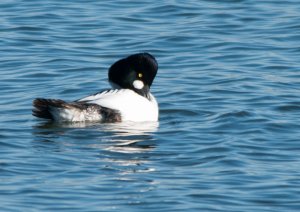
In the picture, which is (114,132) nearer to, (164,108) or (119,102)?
(119,102)

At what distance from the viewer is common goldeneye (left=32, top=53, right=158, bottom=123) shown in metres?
14.3

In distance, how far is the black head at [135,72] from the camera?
14.8 metres

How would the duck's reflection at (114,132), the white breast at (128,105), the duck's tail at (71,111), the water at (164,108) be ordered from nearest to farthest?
the water at (164,108) < the duck's reflection at (114,132) < the duck's tail at (71,111) < the white breast at (128,105)

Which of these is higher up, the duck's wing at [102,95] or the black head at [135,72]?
the black head at [135,72]

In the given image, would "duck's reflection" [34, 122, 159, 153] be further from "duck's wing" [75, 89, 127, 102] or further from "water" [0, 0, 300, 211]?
"duck's wing" [75, 89, 127, 102]

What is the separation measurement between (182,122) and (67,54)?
425cm

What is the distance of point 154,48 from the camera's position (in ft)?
61.2

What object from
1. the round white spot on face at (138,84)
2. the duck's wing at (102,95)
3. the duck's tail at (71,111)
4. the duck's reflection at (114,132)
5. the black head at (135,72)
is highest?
the black head at (135,72)

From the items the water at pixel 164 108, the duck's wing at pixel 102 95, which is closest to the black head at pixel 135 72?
the duck's wing at pixel 102 95

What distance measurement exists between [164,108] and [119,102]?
3.40 feet

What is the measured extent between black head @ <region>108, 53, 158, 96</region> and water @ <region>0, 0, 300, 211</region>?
0.54 meters

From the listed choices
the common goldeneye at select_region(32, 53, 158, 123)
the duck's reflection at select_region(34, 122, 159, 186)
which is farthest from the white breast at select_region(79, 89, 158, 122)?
the duck's reflection at select_region(34, 122, 159, 186)

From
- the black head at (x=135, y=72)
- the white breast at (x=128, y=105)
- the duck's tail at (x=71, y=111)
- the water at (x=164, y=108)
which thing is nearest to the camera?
the water at (x=164, y=108)

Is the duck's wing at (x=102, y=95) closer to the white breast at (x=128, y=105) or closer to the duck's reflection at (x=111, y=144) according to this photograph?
the white breast at (x=128, y=105)
